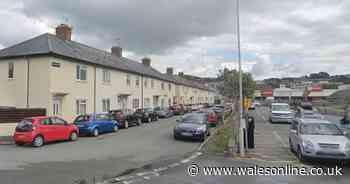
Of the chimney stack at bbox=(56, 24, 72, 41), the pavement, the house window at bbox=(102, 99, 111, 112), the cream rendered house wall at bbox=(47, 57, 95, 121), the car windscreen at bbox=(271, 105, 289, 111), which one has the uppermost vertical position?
the chimney stack at bbox=(56, 24, 72, 41)

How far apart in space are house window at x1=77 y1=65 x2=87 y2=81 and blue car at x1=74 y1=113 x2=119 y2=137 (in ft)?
17.0

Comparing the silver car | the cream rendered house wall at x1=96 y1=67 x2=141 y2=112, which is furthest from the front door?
the silver car

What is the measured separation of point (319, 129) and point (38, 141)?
13377 mm

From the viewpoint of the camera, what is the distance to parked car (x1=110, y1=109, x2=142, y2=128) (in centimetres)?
2328

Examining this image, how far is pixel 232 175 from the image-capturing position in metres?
8.45

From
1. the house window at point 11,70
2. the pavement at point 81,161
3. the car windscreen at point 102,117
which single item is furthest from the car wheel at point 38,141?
the house window at point 11,70

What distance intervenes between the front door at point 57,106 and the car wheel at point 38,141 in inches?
279

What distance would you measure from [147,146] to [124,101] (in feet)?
64.1

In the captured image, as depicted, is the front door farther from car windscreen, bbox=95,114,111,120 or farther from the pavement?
the pavement

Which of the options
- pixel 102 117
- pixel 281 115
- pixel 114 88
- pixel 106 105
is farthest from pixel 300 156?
pixel 114 88

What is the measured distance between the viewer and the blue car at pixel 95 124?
18578 mm

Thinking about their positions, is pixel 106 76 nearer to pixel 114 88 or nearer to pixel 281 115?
pixel 114 88

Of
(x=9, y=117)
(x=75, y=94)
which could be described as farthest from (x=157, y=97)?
(x=9, y=117)

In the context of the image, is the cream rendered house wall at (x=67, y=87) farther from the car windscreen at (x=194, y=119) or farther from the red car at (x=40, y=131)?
the car windscreen at (x=194, y=119)
